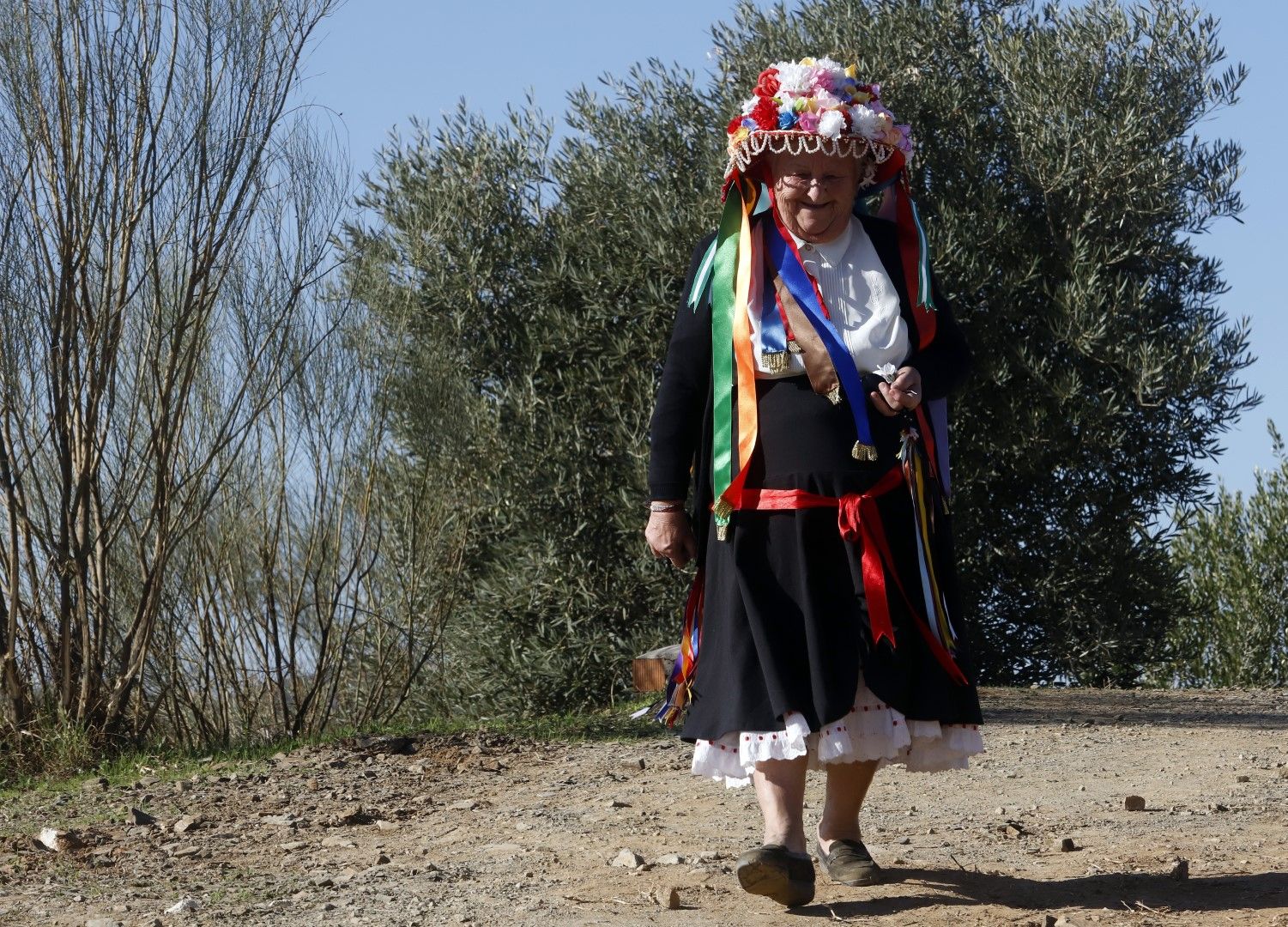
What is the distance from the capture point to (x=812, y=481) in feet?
11.6

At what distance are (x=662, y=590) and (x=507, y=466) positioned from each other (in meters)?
1.27

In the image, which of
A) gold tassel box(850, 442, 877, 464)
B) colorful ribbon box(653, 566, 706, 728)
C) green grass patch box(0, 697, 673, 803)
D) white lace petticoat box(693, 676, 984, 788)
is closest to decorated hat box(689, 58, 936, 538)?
gold tassel box(850, 442, 877, 464)

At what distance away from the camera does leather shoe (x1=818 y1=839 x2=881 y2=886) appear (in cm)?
366

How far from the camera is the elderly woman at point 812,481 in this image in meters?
3.44

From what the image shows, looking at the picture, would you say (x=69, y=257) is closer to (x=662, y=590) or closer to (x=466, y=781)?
(x=466, y=781)

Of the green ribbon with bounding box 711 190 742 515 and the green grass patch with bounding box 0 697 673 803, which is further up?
the green ribbon with bounding box 711 190 742 515

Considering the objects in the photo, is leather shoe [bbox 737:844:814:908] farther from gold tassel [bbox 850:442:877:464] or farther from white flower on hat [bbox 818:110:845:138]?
white flower on hat [bbox 818:110:845:138]

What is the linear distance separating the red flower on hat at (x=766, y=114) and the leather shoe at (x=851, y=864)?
5.88 feet

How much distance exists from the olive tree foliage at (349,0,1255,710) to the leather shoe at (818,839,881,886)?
5541mm

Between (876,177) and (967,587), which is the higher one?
(876,177)

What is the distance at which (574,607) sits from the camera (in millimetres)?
9500

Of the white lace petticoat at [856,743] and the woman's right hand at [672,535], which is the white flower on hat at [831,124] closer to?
the woman's right hand at [672,535]

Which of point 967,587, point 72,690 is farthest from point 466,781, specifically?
point 967,587

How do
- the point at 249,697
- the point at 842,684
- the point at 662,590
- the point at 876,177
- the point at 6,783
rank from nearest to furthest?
the point at 842,684
the point at 876,177
the point at 6,783
the point at 249,697
the point at 662,590
